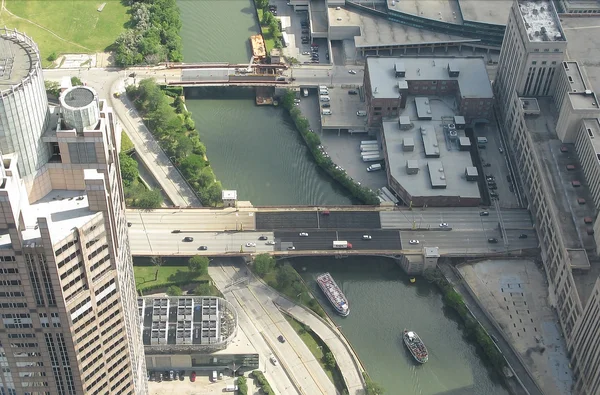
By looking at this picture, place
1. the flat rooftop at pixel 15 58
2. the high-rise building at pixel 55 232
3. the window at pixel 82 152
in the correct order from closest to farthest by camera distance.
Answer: the flat rooftop at pixel 15 58 → the high-rise building at pixel 55 232 → the window at pixel 82 152

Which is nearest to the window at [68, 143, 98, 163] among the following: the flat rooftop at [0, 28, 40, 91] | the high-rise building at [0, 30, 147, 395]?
the high-rise building at [0, 30, 147, 395]

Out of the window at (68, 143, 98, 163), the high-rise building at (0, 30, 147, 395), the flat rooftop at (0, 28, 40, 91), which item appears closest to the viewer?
the flat rooftop at (0, 28, 40, 91)

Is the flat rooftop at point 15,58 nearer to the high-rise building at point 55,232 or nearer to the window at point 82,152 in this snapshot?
the high-rise building at point 55,232

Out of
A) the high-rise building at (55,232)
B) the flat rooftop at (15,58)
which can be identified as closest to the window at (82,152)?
the high-rise building at (55,232)

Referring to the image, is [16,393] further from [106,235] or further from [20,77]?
→ [20,77]

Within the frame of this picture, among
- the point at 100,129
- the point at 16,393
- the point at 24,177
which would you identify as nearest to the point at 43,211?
the point at 24,177

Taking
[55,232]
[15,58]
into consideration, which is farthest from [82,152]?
[15,58]

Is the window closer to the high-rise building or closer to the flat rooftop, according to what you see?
the high-rise building
